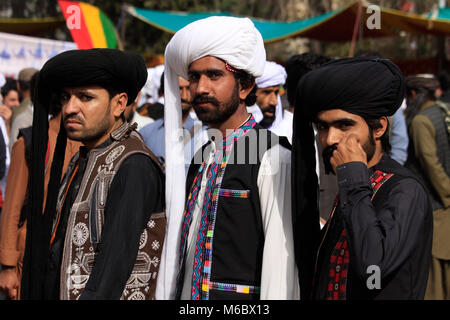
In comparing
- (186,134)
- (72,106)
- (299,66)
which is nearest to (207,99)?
(72,106)

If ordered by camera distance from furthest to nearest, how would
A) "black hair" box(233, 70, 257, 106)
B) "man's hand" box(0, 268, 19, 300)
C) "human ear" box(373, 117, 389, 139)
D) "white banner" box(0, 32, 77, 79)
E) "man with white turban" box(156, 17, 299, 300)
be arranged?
"white banner" box(0, 32, 77, 79)
"man's hand" box(0, 268, 19, 300)
"black hair" box(233, 70, 257, 106)
"man with white turban" box(156, 17, 299, 300)
"human ear" box(373, 117, 389, 139)

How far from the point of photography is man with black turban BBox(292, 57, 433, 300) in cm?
211

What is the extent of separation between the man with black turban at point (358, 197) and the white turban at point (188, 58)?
1.41ft

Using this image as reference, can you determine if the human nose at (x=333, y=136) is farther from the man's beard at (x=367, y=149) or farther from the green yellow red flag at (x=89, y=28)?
the green yellow red flag at (x=89, y=28)

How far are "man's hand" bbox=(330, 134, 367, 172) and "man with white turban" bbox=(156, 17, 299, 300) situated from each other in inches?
11.7

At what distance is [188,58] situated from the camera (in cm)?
278

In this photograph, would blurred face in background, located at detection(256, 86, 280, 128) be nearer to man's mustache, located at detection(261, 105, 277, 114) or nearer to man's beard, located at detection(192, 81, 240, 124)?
man's mustache, located at detection(261, 105, 277, 114)

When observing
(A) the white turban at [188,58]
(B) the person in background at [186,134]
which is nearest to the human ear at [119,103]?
(A) the white turban at [188,58]

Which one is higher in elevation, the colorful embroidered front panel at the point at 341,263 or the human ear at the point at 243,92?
the human ear at the point at 243,92

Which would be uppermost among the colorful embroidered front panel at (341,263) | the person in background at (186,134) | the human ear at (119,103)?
the human ear at (119,103)

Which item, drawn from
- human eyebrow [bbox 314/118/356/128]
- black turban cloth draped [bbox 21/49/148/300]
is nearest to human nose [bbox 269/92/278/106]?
black turban cloth draped [bbox 21/49/148/300]

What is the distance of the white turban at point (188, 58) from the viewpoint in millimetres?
2701

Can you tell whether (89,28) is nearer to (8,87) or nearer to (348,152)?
(8,87)
